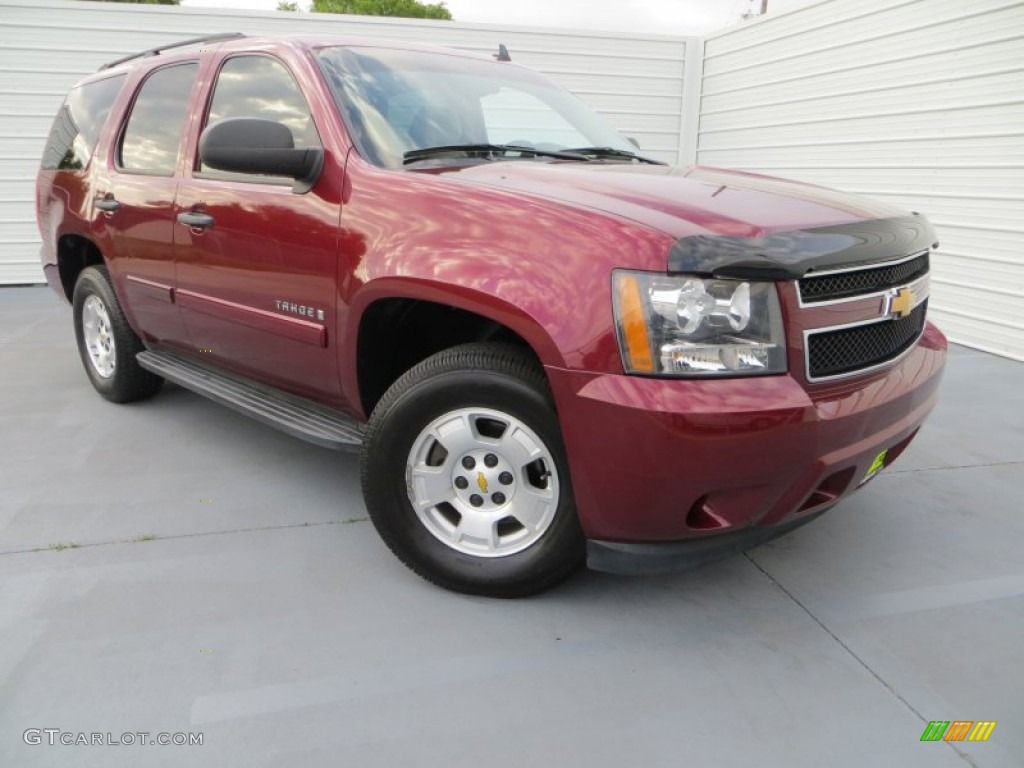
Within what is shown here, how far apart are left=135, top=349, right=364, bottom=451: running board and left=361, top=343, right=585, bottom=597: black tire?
327 millimetres

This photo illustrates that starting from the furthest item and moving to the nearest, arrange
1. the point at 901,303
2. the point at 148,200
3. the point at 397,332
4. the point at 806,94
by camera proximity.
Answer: the point at 806,94 < the point at 148,200 < the point at 397,332 < the point at 901,303

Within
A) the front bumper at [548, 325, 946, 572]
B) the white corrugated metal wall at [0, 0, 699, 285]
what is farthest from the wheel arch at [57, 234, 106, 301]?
the white corrugated metal wall at [0, 0, 699, 285]

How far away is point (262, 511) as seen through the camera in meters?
3.29

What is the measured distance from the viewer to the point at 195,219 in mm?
3381

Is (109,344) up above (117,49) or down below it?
below

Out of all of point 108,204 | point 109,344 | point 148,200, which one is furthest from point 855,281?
point 109,344

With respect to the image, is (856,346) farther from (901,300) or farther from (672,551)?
(672,551)

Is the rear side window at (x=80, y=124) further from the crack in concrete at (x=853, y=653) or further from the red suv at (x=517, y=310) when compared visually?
the crack in concrete at (x=853, y=653)

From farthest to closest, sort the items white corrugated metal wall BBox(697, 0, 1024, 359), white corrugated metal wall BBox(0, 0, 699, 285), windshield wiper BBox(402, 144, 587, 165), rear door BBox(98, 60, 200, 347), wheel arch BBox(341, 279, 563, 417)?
white corrugated metal wall BBox(0, 0, 699, 285) < white corrugated metal wall BBox(697, 0, 1024, 359) < rear door BBox(98, 60, 200, 347) < windshield wiper BBox(402, 144, 587, 165) < wheel arch BBox(341, 279, 563, 417)

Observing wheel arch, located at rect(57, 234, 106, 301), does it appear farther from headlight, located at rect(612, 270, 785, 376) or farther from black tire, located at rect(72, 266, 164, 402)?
headlight, located at rect(612, 270, 785, 376)

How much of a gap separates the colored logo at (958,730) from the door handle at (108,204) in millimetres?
4180

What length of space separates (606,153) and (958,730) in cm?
257

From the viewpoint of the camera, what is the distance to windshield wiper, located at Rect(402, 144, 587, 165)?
2.87 metres

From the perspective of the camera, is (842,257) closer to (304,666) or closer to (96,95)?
(304,666)
